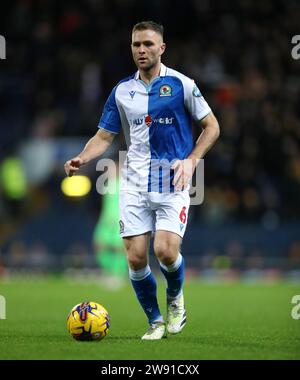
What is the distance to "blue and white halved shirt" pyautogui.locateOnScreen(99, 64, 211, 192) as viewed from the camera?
7.94 metres

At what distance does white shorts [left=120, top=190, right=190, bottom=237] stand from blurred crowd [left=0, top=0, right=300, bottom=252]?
11217 millimetres

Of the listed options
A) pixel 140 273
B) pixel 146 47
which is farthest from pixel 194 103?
pixel 140 273

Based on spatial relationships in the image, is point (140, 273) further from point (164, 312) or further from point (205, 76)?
point (205, 76)

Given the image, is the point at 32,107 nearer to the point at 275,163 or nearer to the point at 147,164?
the point at 275,163

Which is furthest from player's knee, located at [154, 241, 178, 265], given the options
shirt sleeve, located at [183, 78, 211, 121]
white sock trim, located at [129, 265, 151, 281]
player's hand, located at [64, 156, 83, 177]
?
shirt sleeve, located at [183, 78, 211, 121]

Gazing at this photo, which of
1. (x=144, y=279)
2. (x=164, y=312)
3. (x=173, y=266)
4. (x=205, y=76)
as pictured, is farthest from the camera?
(x=205, y=76)

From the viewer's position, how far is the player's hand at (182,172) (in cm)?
757

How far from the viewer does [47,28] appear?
2231 centimetres

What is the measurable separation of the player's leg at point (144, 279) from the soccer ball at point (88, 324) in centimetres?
36

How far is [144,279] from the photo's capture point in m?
8.05

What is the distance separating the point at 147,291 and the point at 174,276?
0.27 m

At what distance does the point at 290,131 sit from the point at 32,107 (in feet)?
18.4

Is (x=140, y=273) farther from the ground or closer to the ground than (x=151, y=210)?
closer to the ground
